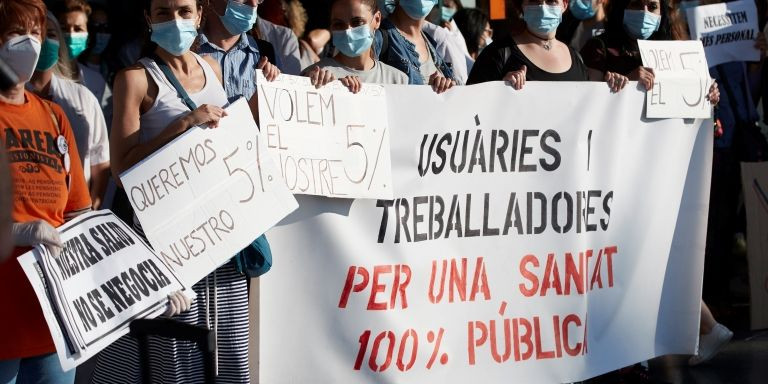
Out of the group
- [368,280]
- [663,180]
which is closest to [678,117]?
[663,180]

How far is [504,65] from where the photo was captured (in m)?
4.88

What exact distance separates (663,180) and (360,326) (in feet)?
5.55

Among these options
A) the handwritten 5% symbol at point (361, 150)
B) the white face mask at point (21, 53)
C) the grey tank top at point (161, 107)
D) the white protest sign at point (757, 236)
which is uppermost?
the white face mask at point (21, 53)

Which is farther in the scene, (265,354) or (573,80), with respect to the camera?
Answer: (573,80)

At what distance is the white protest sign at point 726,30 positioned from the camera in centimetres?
694

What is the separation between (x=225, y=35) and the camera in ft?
15.4

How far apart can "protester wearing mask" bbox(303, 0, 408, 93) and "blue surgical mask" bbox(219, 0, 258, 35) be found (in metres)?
0.34

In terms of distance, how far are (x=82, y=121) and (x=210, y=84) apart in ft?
4.55

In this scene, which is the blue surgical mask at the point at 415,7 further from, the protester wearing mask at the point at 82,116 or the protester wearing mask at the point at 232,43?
the protester wearing mask at the point at 82,116

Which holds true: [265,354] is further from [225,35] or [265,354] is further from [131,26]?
[131,26]

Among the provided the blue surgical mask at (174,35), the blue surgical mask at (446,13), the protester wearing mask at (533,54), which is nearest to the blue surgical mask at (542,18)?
the protester wearing mask at (533,54)

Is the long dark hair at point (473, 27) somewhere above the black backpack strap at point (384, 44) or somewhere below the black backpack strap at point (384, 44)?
below

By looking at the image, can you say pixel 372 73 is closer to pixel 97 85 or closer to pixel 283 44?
pixel 283 44

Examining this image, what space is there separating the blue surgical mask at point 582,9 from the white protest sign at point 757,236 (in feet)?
4.39
